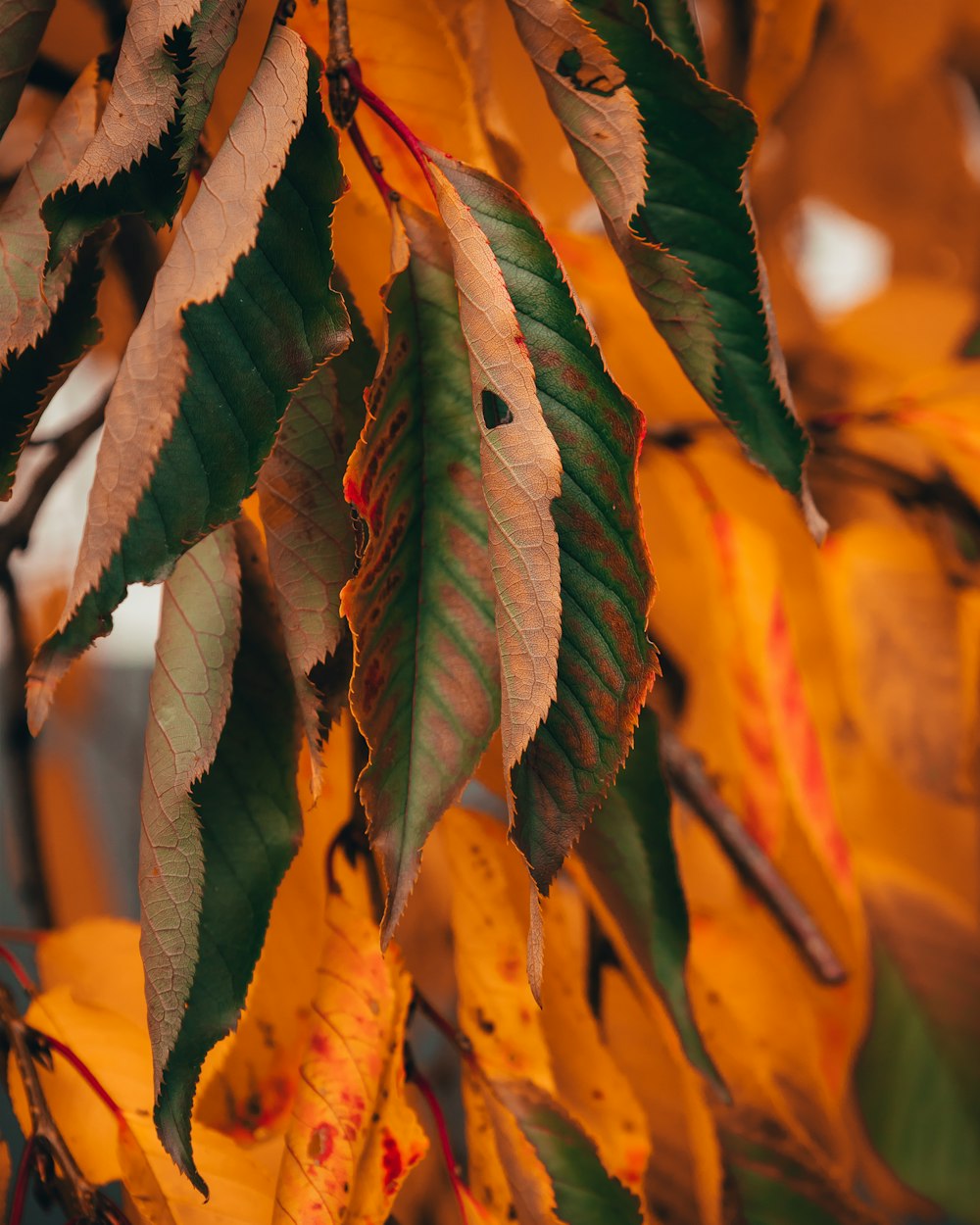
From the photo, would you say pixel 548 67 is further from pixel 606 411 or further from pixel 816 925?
pixel 816 925

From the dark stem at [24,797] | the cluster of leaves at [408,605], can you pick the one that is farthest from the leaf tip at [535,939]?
the dark stem at [24,797]

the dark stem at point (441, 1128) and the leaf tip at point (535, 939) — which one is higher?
the leaf tip at point (535, 939)

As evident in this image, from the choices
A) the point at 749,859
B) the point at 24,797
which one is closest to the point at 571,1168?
the point at 749,859

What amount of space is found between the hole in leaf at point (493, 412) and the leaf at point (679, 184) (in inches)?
1.8

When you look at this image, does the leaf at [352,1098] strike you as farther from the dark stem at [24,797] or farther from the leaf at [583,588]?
the dark stem at [24,797]

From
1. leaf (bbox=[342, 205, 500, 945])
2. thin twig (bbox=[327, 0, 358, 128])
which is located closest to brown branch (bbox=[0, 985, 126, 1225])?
leaf (bbox=[342, 205, 500, 945])

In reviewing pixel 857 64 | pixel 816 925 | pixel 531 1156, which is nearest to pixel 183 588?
pixel 531 1156

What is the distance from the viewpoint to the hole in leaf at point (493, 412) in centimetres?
18

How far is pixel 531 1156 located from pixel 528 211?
21cm

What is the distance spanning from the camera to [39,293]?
0.19m

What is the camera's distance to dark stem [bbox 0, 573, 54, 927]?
1.61ft

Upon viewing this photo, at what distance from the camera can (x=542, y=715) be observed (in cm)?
17

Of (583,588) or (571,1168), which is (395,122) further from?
(571,1168)

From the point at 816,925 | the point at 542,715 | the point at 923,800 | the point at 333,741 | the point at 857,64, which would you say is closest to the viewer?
the point at 542,715
